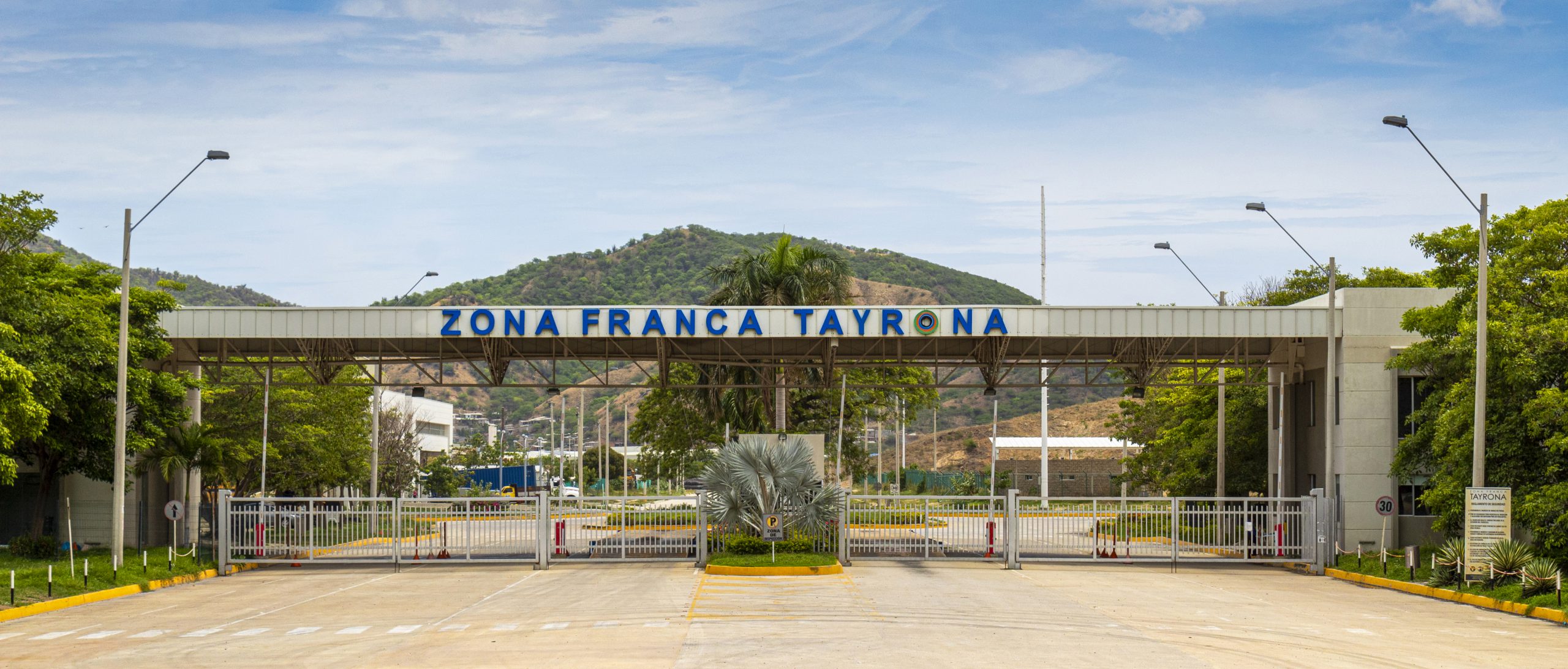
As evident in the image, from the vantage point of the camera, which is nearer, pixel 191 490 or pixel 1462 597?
pixel 1462 597

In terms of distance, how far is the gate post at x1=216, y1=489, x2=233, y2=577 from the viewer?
33.6 metres

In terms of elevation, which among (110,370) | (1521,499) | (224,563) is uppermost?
(110,370)

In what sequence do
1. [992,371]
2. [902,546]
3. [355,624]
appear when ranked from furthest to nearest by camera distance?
[992,371]
[902,546]
[355,624]

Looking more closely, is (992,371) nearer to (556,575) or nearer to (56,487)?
(556,575)

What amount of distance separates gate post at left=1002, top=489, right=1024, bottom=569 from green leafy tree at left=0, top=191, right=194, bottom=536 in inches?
807

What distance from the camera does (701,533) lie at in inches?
1339

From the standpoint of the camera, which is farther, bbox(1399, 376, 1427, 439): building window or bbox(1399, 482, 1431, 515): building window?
bbox(1399, 482, 1431, 515): building window

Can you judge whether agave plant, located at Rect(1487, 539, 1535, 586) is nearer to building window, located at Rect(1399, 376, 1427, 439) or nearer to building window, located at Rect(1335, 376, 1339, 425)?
building window, located at Rect(1399, 376, 1427, 439)

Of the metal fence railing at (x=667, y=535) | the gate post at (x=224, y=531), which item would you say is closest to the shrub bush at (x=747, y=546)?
the metal fence railing at (x=667, y=535)

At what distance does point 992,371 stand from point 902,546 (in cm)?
579

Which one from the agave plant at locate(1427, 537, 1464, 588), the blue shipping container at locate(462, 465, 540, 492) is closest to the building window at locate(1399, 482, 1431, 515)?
the agave plant at locate(1427, 537, 1464, 588)

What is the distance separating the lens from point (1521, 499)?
27656 millimetres

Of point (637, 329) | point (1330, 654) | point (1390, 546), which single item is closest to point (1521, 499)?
point (1390, 546)

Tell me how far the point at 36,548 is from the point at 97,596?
9219 mm
